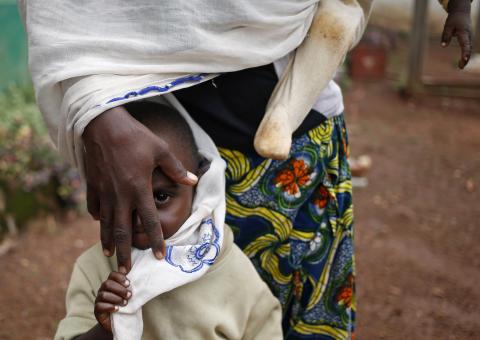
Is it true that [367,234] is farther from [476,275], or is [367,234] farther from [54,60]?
[54,60]

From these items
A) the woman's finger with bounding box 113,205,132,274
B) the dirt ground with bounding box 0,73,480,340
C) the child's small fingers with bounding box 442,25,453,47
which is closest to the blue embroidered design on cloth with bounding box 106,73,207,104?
the woman's finger with bounding box 113,205,132,274

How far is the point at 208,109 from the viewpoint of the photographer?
1.42m

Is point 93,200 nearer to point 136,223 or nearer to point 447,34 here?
point 136,223

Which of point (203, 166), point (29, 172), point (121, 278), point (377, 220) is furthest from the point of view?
point (377, 220)

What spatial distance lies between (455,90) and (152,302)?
240 inches

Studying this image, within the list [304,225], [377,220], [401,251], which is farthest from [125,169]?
[377,220]

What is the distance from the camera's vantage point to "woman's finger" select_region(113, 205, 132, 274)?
1.12m

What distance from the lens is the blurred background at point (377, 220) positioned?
2992mm

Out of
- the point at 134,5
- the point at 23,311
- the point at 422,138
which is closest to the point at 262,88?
the point at 134,5

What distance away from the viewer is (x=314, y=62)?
4.55 feet

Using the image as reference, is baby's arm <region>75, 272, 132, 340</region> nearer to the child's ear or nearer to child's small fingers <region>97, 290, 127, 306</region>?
child's small fingers <region>97, 290, 127, 306</region>

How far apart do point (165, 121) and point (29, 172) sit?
2770 millimetres

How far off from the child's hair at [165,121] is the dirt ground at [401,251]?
6.05 feet

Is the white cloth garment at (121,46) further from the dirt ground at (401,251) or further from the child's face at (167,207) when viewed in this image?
the dirt ground at (401,251)
